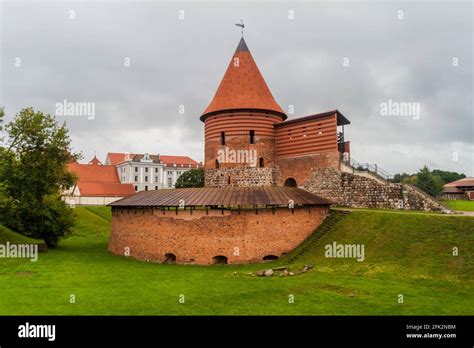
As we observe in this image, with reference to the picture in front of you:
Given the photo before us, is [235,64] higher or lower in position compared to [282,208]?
higher

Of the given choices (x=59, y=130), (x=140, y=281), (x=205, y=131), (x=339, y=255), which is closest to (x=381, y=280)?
(x=339, y=255)

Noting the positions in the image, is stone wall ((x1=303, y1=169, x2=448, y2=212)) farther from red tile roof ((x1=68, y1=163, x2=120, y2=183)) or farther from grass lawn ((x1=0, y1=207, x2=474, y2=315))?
red tile roof ((x1=68, y1=163, x2=120, y2=183))

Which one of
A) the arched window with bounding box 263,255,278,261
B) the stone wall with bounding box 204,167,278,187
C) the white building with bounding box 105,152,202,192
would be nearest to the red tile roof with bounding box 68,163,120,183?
the white building with bounding box 105,152,202,192

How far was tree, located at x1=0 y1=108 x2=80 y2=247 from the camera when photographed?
958 inches

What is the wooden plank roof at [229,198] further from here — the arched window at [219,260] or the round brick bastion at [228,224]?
the arched window at [219,260]

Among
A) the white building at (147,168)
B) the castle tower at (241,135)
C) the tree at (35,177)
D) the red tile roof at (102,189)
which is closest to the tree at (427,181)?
the castle tower at (241,135)

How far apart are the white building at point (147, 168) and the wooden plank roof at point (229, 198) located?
54797 mm

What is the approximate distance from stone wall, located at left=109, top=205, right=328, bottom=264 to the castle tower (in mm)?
5937

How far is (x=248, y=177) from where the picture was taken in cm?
2469

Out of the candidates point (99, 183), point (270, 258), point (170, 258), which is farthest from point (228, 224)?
A: point (99, 183)

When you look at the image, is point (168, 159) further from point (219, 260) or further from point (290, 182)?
point (219, 260)
